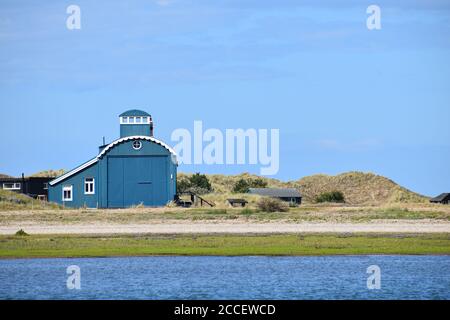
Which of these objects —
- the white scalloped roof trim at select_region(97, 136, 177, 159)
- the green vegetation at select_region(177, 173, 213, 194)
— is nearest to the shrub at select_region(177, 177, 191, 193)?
the green vegetation at select_region(177, 173, 213, 194)

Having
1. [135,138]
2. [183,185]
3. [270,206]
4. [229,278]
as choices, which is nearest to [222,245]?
[229,278]

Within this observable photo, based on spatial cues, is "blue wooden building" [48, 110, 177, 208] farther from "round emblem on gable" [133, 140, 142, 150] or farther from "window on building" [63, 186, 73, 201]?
"window on building" [63, 186, 73, 201]

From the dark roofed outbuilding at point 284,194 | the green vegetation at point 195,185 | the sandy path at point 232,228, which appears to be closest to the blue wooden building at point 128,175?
the sandy path at point 232,228

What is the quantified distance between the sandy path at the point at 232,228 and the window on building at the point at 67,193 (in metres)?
19.1

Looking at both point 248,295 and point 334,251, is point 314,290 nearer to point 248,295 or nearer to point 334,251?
point 248,295

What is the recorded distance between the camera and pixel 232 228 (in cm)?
6575

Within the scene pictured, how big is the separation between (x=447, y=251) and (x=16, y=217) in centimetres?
3316

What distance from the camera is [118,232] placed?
209ft

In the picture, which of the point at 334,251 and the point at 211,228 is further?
the point at 211,228

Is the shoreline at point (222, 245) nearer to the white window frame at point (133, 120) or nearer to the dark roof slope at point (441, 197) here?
the white window frame at point (133, 120)

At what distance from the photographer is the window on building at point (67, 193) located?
3458 inches

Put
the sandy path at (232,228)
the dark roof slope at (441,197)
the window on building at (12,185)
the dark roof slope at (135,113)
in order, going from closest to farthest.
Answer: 1. the sandy path at (232,228)
2. the dark roof slope at (135,113)
3. the dark roof slope at (441,197)
4. the window on building at (12,185)
